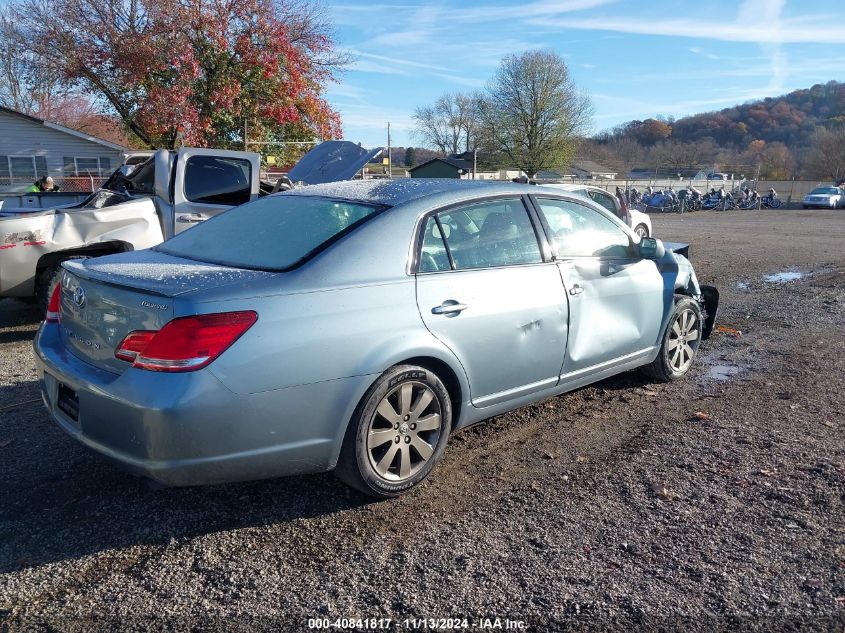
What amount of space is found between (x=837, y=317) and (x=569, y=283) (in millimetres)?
5714

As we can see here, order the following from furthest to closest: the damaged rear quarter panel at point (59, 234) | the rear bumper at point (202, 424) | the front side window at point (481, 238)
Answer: the damaged rear quarter panel at point (59, 234)
the front side window at point (481, 238)
the rear bumper at point (202, 424)

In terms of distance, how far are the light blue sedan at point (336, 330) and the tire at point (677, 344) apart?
757mm

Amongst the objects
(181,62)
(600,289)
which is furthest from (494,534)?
(181,62)

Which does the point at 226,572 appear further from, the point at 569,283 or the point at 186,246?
the point at 569,283

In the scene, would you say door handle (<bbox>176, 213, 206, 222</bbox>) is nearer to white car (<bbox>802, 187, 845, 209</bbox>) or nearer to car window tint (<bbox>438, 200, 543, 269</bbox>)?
car window tint (<bbox>438, 200, 543, 269</bbox>)

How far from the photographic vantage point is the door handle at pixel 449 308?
3492mm

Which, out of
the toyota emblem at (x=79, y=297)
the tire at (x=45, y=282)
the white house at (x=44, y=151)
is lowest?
the tire at (x=45, y=282)

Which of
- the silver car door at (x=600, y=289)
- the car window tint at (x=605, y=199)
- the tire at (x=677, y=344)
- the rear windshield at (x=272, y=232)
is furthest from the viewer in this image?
the car window tint at (x=605, y=199)

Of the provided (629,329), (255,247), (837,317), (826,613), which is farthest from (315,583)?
(837,317)

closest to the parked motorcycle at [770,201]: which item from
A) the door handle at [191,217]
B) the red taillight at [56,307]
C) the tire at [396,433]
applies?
the door handle at [191,217]

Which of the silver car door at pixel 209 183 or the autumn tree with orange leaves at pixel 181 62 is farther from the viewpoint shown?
the autumn tree with orange leaves at pixel 181 62

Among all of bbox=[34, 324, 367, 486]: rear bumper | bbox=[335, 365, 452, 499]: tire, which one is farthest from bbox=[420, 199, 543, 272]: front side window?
bbox=[34, 324, 367, 486]: rear bumper

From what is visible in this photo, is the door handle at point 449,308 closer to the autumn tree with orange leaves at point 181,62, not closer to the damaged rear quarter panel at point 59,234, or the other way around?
the damaged rear quarter panel at point 59,234

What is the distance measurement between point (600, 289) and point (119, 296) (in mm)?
2884
